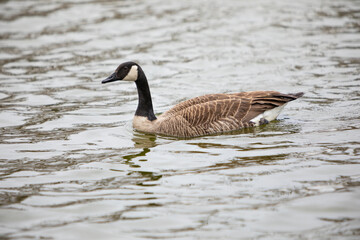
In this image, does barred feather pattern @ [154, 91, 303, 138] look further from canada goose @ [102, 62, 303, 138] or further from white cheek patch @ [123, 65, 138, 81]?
white cheek patch @ [123, 65, 138, 81]

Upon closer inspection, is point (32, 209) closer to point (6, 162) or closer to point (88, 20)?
point (6, 162)

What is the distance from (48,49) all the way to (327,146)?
1168 cm

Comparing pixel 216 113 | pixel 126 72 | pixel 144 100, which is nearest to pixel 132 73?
pixel 126 72

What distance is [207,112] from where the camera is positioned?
33.2 feet

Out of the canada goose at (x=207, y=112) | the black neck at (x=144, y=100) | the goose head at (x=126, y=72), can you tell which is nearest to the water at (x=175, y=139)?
the canada goose at (x=207, y=112)

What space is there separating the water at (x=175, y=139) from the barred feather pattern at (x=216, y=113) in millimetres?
286

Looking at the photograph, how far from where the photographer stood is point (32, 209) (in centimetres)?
691

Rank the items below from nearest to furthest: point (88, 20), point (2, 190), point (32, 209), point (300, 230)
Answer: point (300, 230), point (32, 209), point (2, 190), point (88, 20)

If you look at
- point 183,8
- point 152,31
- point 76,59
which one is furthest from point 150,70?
point 183,8

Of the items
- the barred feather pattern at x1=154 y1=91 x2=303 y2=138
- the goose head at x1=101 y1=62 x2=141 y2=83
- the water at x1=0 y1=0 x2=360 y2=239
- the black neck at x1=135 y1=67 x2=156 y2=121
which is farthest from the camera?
the black neck at x1=135 y1=67 x2=156 y2=121

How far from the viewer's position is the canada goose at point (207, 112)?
10.1m

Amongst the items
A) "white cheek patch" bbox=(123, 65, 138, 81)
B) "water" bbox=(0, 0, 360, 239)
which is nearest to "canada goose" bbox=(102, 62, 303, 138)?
"white cheek patch" bbox=(123, 65, 138, 81)

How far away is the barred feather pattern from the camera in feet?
33.0

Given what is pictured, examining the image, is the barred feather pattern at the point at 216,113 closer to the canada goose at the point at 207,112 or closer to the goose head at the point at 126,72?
the canada goose at the point at 207,112
